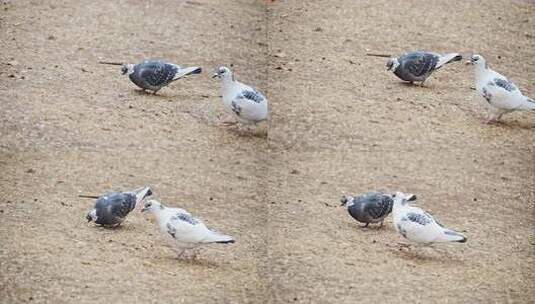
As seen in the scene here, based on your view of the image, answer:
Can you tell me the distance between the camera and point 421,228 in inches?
364

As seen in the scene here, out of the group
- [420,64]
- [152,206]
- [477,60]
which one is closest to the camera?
[152,206]

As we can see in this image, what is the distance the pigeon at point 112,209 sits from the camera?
9.51 meters

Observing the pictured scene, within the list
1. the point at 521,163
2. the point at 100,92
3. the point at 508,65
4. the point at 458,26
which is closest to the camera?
the point at 521,163

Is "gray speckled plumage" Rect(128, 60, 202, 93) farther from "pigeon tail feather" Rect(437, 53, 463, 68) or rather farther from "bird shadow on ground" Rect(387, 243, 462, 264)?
"bird shadow on ground" Rect(387, 243, 462, 264)

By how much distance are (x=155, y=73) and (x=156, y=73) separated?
1 centimetres

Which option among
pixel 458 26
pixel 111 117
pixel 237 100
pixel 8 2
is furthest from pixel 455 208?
pixel 8 2

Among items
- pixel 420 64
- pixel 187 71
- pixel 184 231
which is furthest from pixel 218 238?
pixel 420 64

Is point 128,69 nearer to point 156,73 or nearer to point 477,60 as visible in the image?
point 156,73

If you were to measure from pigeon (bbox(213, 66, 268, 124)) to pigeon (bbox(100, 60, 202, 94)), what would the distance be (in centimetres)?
54

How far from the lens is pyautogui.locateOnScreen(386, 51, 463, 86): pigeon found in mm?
12414

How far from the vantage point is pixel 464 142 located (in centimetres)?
1153

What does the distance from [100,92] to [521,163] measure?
344cm

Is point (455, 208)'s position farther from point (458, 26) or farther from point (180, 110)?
point (458, 26)

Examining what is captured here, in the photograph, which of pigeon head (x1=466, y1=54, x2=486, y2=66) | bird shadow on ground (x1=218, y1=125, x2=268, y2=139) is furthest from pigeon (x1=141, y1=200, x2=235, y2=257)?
pigeon head (x1=466, y1=54, x2=486, y2=66)
